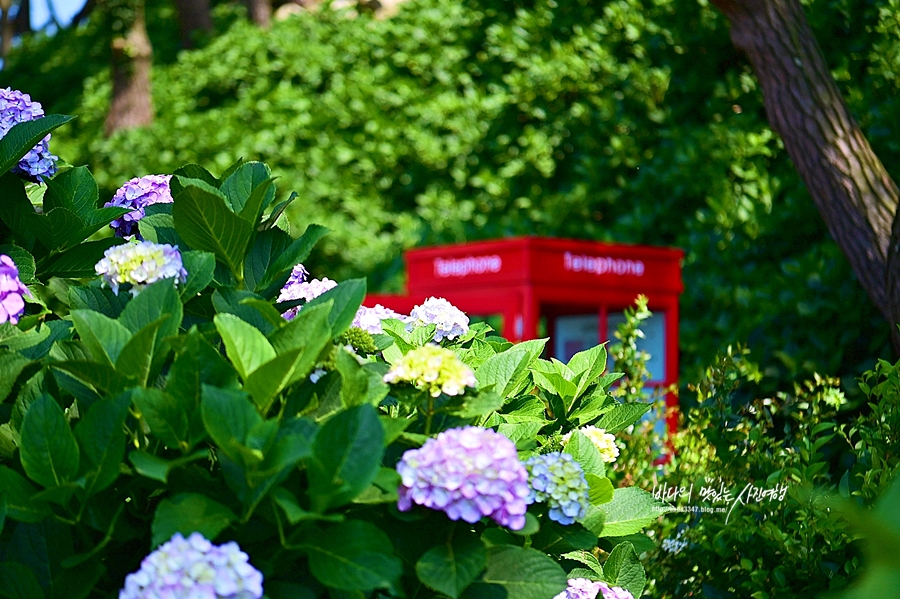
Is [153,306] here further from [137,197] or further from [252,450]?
[137,197]

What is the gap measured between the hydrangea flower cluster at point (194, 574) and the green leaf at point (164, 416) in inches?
5.9

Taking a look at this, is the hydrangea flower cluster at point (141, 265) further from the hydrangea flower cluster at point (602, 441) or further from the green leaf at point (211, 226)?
the hydrangea flower cluster at point (602, 441)

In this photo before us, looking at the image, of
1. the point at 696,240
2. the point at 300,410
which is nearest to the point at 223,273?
the point at 300,410

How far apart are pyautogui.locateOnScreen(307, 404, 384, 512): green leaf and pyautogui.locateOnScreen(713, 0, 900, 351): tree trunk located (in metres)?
2.53

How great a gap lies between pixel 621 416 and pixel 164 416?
858 mm

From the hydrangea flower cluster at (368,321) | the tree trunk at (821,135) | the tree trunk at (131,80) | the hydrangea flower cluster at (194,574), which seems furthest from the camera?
the tree trunk at (131,80)

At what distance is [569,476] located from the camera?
50.9 inches

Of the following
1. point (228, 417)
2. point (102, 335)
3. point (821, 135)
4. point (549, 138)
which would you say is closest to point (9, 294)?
point (102, 335)

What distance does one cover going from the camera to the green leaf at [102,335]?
1.22 m

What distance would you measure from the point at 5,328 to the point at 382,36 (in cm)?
753

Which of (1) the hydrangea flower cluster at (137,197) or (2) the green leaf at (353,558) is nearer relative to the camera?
(2) the green leaf at (353,558)

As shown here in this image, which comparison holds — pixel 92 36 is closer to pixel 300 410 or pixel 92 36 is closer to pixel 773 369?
pixel 773 369

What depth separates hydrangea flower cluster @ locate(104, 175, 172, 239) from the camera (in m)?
1.68

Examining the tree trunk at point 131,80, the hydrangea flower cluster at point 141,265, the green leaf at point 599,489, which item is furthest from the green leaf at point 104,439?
the tree trunk at point 131,80
